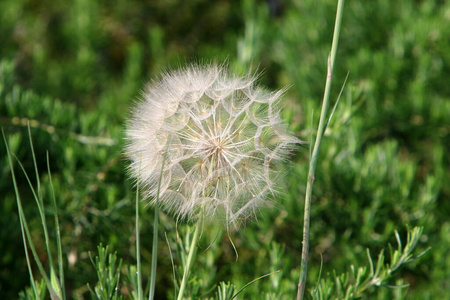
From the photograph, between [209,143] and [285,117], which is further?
[285,117]

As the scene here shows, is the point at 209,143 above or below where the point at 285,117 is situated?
below

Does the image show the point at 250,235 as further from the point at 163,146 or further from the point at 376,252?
the point at 163,146

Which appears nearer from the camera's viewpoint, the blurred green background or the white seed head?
the white seed head

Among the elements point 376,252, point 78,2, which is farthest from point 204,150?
point 78,2

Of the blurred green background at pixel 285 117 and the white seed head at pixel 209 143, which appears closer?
the white seed head at pixel 209 143
